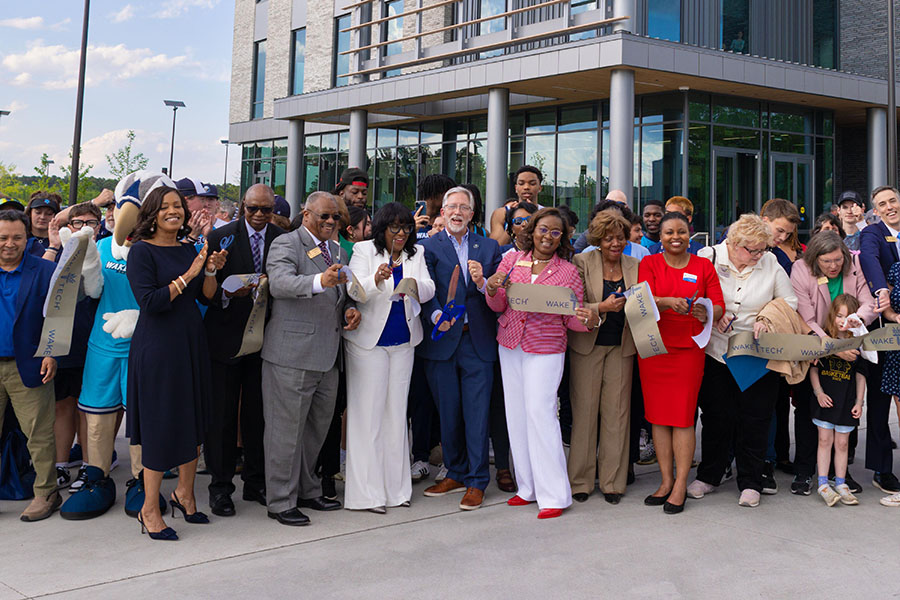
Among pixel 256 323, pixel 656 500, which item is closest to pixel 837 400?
pixel 656 500

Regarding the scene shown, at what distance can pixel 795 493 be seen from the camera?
6305 millimetres

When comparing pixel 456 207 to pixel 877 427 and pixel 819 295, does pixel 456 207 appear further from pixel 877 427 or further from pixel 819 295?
pixel 877 427

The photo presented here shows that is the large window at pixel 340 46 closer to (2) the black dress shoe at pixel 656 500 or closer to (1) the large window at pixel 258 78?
(1) the large window at pixel 258 78

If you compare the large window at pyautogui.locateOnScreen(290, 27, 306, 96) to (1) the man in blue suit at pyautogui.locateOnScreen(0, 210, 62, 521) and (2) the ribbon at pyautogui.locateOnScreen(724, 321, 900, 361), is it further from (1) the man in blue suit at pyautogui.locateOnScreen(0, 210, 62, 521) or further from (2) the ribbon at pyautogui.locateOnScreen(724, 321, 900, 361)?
(2) the ribbon at pyautogui.locateOnScreen(724, 321, 900, 361)

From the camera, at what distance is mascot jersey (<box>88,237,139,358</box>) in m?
5.62

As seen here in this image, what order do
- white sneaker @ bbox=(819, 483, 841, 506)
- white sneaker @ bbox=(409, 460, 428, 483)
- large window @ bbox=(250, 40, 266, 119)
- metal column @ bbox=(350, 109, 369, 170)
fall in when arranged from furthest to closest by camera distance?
large window @ bbox=(250, 40, 266, 119) < metal column @ bbox=(350, 109, 369, 170) < white sneaker @ bbox=(409, 460, 428, 483) < white sneaker @ bbox=(819, 483, 841, 506)

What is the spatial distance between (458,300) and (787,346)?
235 cm

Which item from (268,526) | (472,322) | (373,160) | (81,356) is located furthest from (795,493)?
(373,160)

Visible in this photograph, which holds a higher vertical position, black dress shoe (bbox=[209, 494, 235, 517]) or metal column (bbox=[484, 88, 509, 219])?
metal column (bbox=[484, 88, 509, 219])

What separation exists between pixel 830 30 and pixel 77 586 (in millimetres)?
24207

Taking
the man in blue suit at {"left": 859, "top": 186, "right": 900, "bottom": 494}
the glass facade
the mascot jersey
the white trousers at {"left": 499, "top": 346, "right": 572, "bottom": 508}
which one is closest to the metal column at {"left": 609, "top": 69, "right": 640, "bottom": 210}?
the glass facade

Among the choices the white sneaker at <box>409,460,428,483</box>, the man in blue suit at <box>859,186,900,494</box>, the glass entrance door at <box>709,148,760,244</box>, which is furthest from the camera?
the glass entrance door at <box>709,148,760,244</box>

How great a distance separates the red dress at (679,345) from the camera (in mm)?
5781

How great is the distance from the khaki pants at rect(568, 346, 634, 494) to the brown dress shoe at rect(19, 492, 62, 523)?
3.62 metres
